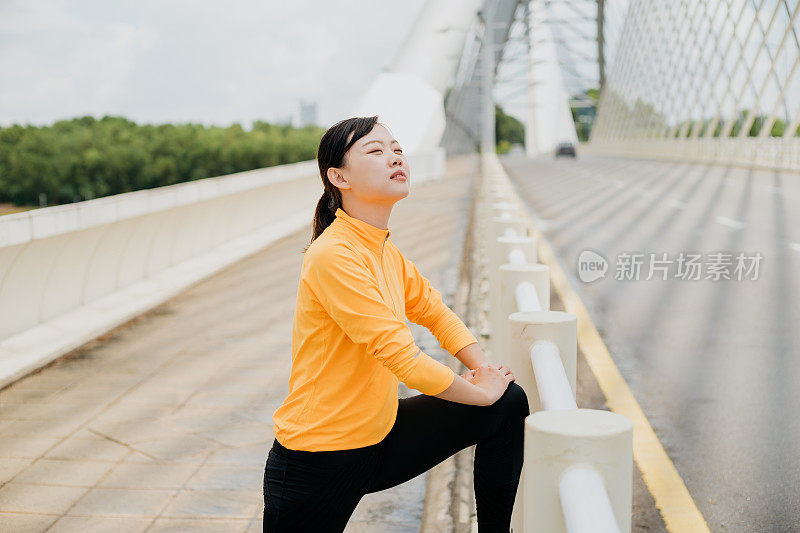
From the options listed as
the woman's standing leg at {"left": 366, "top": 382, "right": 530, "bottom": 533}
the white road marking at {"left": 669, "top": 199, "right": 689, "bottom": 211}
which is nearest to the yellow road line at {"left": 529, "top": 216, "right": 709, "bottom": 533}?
the woman's standing leg at {"left": 366, "top": 382, "right": 530, "bottom": 533}

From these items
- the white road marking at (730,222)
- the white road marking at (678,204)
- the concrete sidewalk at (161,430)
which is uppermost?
the white road marking at (678,204)

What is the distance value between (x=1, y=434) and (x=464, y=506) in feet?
8.13

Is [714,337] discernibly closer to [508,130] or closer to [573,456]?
[573,456]

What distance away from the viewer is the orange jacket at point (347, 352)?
2152mm

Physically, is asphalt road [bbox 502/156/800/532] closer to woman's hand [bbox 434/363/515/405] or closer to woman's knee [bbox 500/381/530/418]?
woman's knee [bbox 500/381/530/418]

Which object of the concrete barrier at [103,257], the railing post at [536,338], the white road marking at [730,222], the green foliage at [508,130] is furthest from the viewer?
the green foliage at [508,130]

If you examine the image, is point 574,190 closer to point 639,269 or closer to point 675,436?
point 639,269

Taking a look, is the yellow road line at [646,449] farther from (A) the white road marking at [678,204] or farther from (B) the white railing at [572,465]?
(A) the white road marking at [678,204]

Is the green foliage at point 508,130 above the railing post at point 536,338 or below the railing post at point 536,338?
above

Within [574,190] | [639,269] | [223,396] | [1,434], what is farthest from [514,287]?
[574,190]

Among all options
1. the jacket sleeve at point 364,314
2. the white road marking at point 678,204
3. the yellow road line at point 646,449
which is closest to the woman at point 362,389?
the jacket sleeve at point 364,314

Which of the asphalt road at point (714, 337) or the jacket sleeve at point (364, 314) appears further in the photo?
the asphalt road at point (714, 337)

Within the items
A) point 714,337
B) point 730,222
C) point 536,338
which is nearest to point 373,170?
point 536,338

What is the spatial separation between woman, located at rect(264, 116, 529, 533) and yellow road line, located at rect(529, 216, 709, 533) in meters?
1.29
